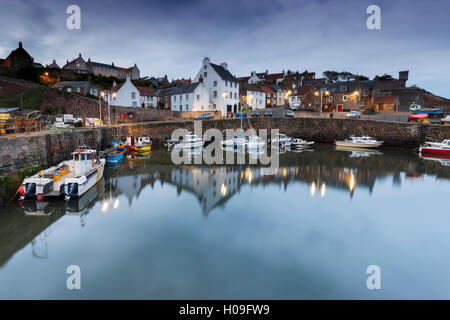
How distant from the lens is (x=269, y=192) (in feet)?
55.8

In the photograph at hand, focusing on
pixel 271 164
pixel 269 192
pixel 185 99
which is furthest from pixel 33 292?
pixel 185 99

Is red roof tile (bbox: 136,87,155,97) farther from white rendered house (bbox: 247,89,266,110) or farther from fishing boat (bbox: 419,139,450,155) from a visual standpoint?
fishing boat (bbox: 419,139,450,155)

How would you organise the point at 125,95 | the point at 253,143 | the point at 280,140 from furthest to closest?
1. the point at 125,95
2. the point at 280,140
3. the point at 253,143

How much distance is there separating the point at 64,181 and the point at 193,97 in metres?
35.8

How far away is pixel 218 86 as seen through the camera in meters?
48.8

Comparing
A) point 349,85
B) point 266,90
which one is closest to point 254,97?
point 266,90

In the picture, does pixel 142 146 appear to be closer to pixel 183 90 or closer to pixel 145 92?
pixel 183 90

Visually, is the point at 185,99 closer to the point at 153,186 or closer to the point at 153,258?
the point at 153,186

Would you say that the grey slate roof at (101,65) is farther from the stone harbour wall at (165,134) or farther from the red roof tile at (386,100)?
the red roof tile at (386,100)

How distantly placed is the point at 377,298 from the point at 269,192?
32.6 ft

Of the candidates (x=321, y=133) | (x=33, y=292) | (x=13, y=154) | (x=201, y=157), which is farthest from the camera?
(x=321, y=133)

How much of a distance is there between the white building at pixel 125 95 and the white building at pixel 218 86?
12395 millimetres

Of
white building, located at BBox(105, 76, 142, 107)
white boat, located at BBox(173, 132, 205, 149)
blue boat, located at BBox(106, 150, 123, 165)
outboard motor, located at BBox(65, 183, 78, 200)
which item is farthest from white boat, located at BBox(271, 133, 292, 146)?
white building, located at BBox(105, 76, 142, 107)

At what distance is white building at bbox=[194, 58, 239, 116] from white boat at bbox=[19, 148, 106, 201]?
3479 cm
